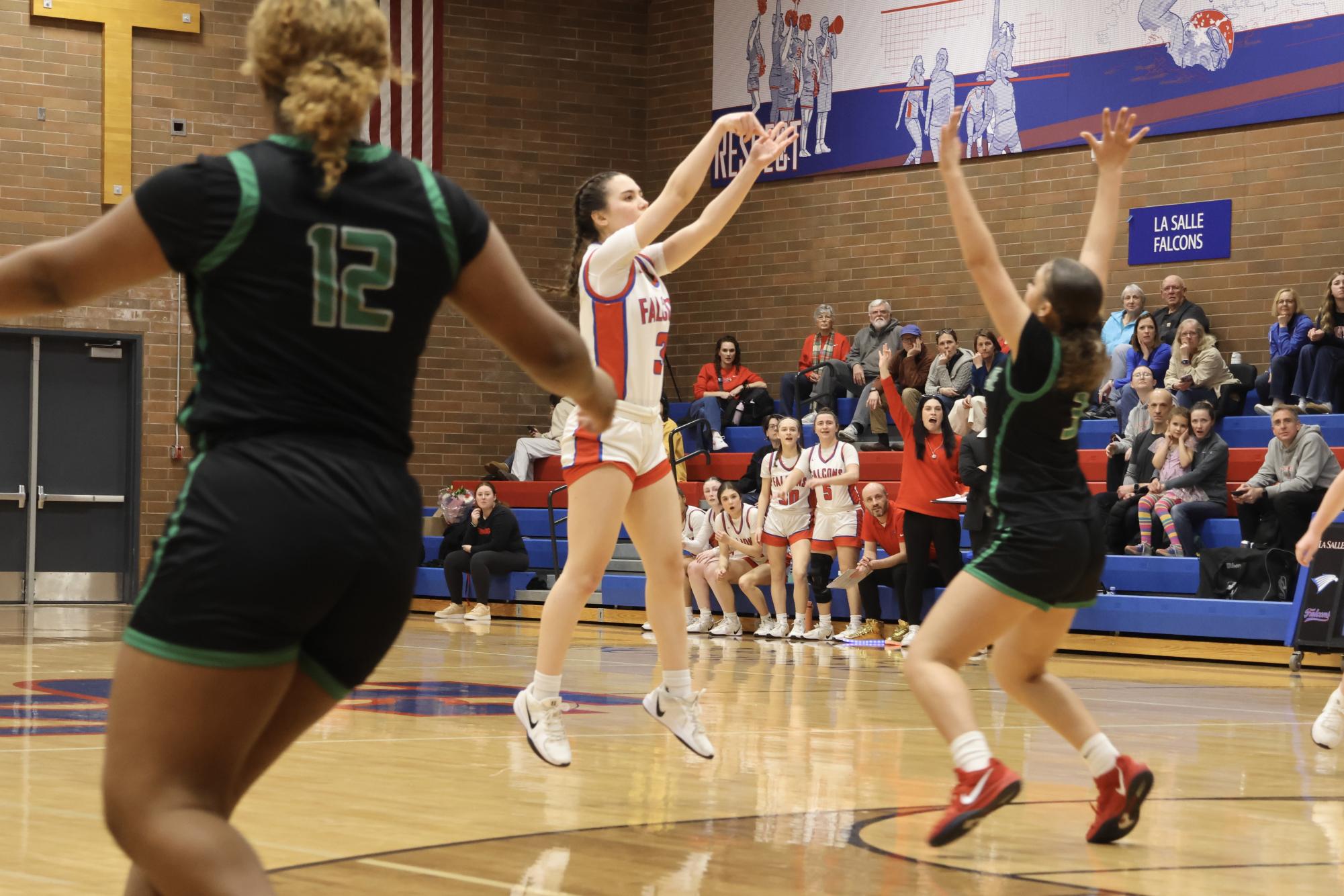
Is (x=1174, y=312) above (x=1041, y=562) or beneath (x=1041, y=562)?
above

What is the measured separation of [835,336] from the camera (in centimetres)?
1798

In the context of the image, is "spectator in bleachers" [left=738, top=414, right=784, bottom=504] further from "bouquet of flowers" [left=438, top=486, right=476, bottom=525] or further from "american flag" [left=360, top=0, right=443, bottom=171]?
"american flag" [left=360, top=0, right=443, bottom=171]

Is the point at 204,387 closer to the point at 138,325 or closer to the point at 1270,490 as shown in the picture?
the point at 1270,490

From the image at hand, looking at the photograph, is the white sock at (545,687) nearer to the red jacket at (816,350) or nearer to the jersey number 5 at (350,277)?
the jersey number 5 at (350,277)

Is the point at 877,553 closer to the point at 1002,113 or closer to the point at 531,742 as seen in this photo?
the point at 1002,113

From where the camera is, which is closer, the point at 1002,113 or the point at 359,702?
the point at 359,702

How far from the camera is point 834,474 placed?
527 inches

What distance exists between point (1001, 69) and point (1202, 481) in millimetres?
6561

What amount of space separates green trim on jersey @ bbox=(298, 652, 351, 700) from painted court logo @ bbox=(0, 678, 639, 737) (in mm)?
4145

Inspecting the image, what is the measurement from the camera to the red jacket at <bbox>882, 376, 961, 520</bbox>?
40.8 ft

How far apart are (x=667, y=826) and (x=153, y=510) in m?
15.1

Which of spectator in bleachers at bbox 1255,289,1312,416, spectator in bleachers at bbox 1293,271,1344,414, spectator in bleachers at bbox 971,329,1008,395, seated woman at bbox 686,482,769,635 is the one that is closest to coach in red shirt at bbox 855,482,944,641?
seated woman at bbox 686,482,769,635

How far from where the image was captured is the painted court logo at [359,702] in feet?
21.5

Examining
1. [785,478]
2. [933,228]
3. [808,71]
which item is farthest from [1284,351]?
[808,71]
